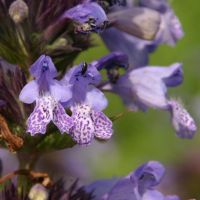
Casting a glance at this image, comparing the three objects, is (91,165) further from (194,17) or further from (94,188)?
(94,188)

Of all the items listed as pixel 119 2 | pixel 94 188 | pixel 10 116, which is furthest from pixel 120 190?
pixel 119 2

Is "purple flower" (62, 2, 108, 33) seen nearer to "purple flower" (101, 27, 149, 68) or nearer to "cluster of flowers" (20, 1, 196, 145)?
"cluster of flowers" (20, 1, 196, 145)

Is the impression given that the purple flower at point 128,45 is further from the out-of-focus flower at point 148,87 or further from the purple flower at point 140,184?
the purple flower at point 140,184

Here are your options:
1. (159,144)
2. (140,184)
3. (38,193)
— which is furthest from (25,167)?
(159,144)

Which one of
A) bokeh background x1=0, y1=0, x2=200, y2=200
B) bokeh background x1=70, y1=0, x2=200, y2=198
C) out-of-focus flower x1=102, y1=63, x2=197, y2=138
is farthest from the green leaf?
bokeh background x1=70, y1=0, x2=200, y2=198

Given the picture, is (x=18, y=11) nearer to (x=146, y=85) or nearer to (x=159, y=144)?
(x=146, y=85)

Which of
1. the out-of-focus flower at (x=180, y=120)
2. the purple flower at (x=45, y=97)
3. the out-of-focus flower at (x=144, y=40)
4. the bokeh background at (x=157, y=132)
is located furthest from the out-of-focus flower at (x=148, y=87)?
the bokeh background at (x=157, y=132)
